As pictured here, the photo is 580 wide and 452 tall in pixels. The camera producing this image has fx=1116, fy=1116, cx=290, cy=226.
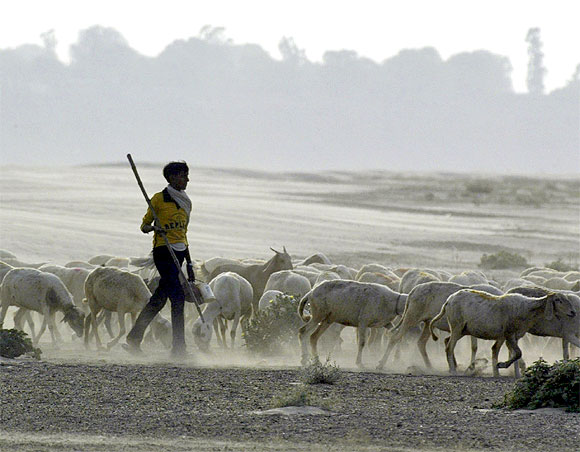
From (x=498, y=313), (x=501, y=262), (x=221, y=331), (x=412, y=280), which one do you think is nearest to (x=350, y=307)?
(x=498, y=313)

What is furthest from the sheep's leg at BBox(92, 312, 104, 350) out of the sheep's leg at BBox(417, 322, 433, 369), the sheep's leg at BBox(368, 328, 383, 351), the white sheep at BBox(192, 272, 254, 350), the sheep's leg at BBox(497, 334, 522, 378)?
the sheep's leg at BBox(497, 334, 522, 378)

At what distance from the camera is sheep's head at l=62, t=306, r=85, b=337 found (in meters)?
15.1

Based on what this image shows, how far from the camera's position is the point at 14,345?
12.7m

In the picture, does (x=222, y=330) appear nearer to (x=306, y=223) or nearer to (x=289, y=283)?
(x=289, y=283)

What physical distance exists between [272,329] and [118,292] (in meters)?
2.11

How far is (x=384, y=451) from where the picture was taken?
795cm

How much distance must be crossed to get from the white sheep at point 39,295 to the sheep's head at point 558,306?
20.8ft

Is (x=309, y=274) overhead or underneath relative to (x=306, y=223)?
overhead

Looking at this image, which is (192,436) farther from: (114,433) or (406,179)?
(406,179)

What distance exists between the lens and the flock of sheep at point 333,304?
41.4 feet

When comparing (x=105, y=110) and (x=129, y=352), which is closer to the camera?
(x=129, y=352)

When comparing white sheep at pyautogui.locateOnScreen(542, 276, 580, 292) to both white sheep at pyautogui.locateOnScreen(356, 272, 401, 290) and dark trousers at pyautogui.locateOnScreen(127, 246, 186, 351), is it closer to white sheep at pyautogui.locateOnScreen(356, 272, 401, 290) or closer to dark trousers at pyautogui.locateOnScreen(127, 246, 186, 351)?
white sheep at pyautogui.locateOnScreen(356, 272, 401, 290)

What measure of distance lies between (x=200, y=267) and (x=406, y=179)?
6821 centimetres

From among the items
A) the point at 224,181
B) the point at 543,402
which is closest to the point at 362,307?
the point at 543,402
